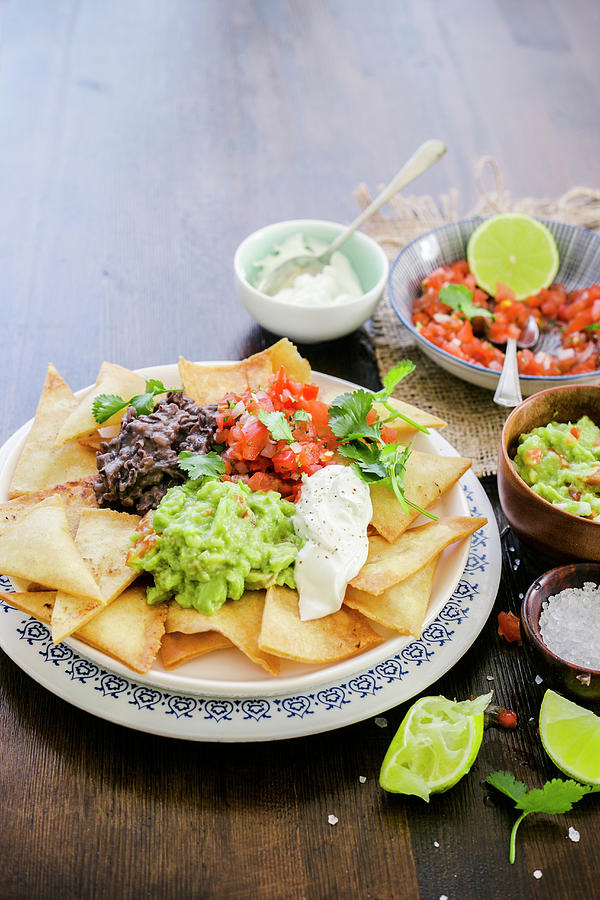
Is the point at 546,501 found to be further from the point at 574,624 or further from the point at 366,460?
the point at 366,460

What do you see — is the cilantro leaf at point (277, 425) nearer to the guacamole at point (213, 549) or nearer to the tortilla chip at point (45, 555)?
the guacamole at point (213, 549)

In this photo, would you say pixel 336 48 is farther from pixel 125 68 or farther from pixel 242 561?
pixel 242 561

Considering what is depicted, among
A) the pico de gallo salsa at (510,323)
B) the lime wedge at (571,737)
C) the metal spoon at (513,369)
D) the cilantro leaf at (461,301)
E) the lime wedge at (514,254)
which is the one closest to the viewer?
the lime wedge at (571,737)

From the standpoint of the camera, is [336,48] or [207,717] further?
[336,48]

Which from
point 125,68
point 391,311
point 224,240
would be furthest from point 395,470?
point 125,68

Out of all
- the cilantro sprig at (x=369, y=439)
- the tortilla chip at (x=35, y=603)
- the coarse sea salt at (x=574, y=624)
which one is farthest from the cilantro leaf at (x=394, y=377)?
the tortilla chip at (x=35, y=603)

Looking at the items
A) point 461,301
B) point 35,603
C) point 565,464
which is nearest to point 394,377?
point 565,464
